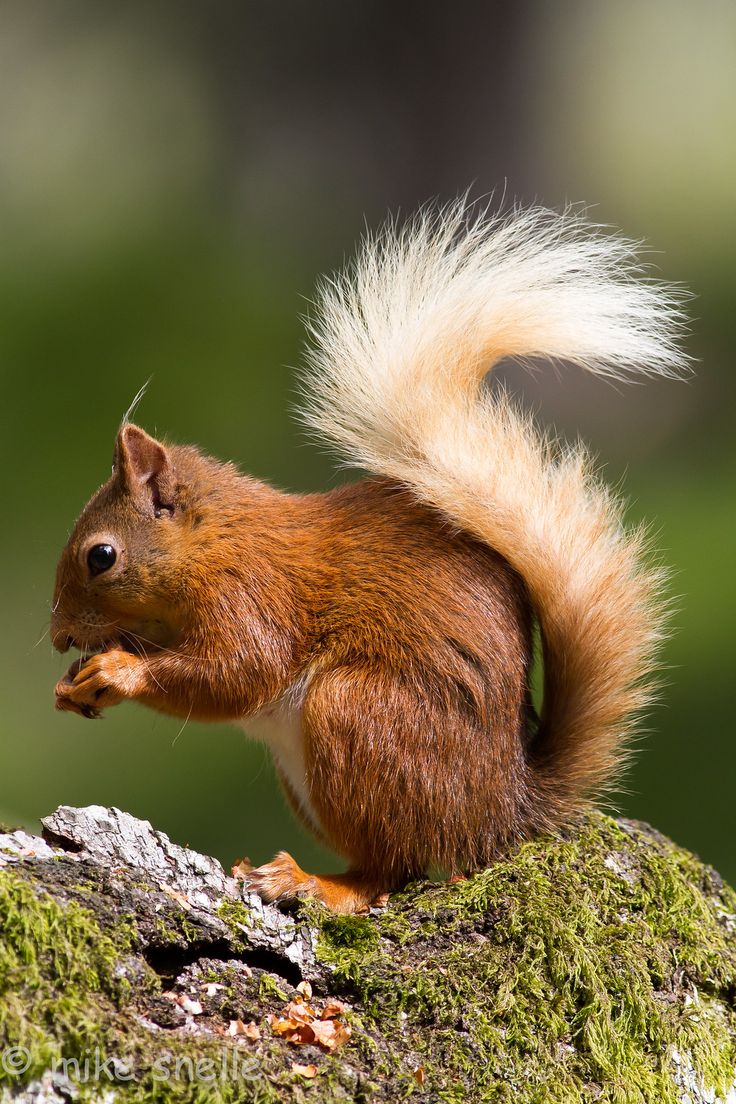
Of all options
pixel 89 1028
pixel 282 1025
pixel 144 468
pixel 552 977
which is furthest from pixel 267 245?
pixel 89 1028

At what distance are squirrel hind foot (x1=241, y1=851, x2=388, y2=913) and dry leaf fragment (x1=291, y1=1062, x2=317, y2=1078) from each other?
11.9 inches

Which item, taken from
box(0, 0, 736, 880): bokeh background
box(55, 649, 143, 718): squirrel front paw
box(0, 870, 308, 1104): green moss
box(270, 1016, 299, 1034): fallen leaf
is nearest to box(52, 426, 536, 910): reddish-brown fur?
box(55, 649, 143, 718): squirrel front paw

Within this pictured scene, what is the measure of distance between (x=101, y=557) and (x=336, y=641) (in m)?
0.49

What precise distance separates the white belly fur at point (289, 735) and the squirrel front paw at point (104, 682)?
224 mm

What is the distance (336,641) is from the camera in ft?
6.43

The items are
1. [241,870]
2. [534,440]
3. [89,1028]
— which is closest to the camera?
[89,1028]

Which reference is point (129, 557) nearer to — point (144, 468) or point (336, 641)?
point (144, 468)

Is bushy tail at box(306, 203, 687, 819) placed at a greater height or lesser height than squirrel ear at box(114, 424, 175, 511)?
greater

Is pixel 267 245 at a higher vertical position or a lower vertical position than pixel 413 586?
higher

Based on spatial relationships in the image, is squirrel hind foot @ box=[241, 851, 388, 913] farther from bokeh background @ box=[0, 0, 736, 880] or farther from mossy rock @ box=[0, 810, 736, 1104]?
bokeh background @ box=[0, 0, 736, 880]

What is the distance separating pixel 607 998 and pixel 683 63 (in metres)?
8.68

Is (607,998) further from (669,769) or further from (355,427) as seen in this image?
(669,769)

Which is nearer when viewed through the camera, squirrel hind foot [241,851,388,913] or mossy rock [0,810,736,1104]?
mossy rock [0,810,736,1104]

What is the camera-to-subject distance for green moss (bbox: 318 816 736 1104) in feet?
5.16
